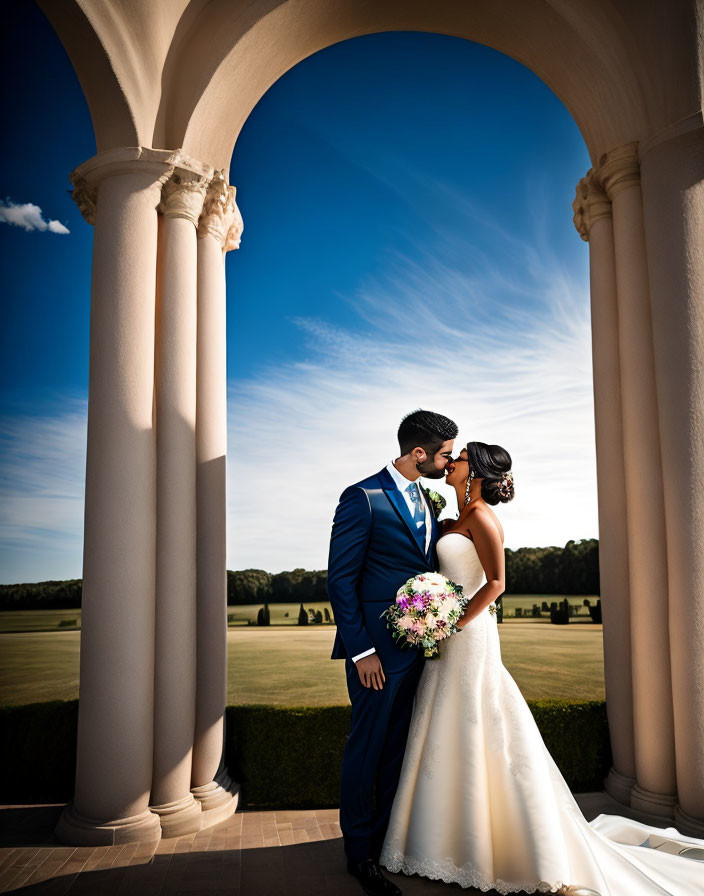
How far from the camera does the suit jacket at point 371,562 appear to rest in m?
4.12

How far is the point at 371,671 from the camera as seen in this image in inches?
160

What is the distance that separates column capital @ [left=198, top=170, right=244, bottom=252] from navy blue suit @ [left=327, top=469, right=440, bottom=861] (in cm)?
317

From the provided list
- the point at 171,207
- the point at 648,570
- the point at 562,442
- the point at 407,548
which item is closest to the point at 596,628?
the point at 562,442

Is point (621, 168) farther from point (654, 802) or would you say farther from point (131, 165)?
point (654, 802)

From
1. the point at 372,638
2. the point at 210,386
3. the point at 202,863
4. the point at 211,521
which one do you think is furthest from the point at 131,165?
the point at 202,863

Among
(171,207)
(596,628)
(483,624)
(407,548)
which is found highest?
(171,207)

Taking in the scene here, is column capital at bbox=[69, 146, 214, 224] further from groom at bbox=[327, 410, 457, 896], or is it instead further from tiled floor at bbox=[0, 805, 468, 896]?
tiled floor at bbox=[0, 805, 468, 896]

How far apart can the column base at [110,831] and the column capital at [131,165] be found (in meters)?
4.96

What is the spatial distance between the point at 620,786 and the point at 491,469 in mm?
3291

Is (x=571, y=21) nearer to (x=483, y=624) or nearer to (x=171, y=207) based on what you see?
(x=171, y=207)

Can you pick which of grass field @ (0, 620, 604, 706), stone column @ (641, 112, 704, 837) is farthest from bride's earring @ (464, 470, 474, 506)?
grass field @ (0, 620, 604, 706)

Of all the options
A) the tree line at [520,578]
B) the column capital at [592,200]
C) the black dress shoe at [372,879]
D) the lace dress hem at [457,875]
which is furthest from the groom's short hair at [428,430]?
the tree line at [520,578]

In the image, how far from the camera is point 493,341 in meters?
12.0

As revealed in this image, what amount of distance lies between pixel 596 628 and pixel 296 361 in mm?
7108
